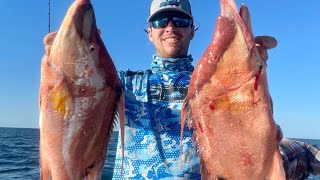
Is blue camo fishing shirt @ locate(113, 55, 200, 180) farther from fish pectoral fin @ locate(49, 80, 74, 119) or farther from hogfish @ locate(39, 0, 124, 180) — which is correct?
fish pectoral fin @ locate(49, 80, 74, 119)

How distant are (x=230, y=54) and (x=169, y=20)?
164 centimetres

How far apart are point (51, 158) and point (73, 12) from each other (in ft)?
4.13

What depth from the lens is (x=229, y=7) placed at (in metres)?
3.39

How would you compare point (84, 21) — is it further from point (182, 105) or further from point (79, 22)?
point (182, 105)

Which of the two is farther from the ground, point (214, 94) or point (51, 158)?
point (214, 94)

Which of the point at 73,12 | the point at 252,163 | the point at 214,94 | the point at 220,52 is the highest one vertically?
the point at 73,12

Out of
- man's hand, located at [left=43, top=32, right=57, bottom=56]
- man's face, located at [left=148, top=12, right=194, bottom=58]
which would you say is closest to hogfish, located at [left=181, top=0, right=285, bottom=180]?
man's hand, located at [left=43, top=32, right=57, bottom=56]

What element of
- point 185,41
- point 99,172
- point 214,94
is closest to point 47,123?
point 99,172

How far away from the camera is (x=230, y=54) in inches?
134

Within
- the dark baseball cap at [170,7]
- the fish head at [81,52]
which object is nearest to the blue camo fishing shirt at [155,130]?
the dark baseball cap at [170,7]

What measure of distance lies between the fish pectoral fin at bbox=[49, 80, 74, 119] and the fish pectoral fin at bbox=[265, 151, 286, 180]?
1696 millimetres

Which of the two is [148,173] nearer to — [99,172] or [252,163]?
[99,172]

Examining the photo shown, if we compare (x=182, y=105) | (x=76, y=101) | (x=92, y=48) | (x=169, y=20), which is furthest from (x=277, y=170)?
(x=169, y=20)

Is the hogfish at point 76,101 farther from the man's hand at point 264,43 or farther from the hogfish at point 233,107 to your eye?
the man's hand at point 264,43
